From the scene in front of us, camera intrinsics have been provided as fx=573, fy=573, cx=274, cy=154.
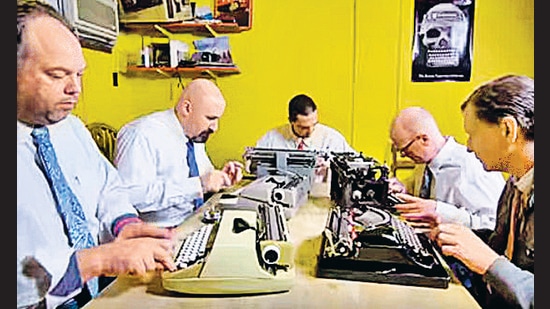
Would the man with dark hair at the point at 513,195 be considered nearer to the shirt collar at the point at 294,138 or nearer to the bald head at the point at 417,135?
the bald head at the point at 417,135

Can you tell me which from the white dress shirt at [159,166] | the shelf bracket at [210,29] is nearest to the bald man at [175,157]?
the white dress shirt at [159,166]

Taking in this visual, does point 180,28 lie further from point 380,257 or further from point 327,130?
point 380,257

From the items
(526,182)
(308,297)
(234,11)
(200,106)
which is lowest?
(308,297)

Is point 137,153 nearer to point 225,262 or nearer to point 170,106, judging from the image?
point 170,106

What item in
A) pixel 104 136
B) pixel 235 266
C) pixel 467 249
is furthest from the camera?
pixel 104 136

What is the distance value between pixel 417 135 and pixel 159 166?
2.05 feet

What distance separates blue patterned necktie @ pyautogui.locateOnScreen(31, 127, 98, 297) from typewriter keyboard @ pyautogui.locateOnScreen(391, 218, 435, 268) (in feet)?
1.23

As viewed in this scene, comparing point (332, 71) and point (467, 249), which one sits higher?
point (332, 71)

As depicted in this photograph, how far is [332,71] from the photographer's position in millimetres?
1536

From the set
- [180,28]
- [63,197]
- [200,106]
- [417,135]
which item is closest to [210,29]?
[180,28]

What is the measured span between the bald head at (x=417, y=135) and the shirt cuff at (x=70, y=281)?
0.95 meters

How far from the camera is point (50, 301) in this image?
64cm

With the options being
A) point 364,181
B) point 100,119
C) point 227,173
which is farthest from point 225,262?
point 227,173

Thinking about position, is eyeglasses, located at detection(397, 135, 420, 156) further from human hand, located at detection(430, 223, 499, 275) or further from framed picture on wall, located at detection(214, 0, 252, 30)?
human hand, located at detection(430, 223, 499, 275)
